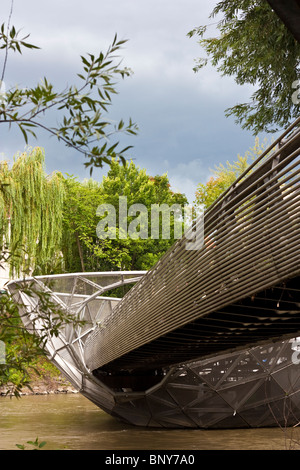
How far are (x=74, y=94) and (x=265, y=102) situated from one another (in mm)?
10582

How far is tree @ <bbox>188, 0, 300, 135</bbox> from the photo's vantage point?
11227 millimetres

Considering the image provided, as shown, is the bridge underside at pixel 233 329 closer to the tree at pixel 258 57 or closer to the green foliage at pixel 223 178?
the tree at pixel 258 57

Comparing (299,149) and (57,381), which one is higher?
(299,149)

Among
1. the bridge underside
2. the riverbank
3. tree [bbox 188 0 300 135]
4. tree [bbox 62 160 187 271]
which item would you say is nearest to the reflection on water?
the bridge underside

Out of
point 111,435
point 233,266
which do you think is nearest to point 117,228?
point 111,435

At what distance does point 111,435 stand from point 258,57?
26.3 feet

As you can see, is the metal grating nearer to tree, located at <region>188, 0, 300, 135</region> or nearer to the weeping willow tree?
tree, located at <region>188, 0, 300, 135</region>

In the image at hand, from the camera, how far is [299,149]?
14.2 ft

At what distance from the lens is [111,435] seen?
524 inches

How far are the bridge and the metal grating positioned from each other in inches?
0.5

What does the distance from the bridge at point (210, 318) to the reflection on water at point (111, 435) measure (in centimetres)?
68

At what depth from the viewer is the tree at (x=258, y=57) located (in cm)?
1123

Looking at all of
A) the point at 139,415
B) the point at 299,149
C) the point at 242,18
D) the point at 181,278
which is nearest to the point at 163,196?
the point at 139,415
